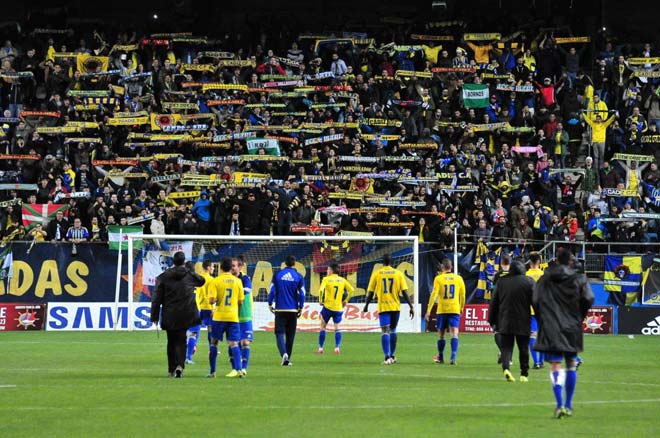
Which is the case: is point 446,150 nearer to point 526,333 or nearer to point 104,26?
point 104,26

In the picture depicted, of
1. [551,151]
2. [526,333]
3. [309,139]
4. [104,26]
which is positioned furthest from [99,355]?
[104,26]

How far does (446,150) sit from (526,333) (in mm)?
21771

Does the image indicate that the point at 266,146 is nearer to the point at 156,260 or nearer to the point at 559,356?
the point at 156,260

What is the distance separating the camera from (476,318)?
3525cm

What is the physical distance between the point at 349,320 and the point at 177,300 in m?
15.8

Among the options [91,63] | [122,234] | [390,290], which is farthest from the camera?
[91,63]

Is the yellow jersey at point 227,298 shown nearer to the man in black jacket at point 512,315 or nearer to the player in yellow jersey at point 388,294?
the man in black jacket at point 512,315

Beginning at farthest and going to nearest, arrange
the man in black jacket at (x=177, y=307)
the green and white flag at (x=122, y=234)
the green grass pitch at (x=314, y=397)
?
1. the green and white flag at (x=122, y=234)
2. the man in black jacket at (x=177, y=307)
3. the green grass pitch at (x=314, y=397)

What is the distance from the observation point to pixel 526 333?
19.4 meters

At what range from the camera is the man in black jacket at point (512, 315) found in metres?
19.5

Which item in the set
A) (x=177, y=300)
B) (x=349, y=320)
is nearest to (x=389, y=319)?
(x=177, y=300)

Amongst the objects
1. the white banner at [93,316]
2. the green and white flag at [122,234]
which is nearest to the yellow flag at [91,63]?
the green and white flag at [122,234]

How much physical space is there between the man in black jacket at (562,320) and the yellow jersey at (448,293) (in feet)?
30.5

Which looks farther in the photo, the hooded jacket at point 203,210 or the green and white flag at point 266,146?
the green and white flag at point 266,146
